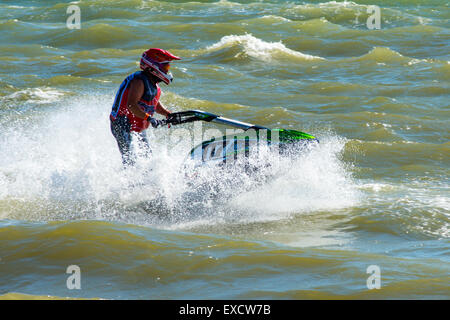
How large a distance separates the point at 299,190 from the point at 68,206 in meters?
2.98

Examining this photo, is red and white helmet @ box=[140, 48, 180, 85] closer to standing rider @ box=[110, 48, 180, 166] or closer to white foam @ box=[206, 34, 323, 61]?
standing rider @ box=[110, 48, 180, 166]

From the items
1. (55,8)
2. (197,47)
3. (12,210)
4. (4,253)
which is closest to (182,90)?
(197,47)

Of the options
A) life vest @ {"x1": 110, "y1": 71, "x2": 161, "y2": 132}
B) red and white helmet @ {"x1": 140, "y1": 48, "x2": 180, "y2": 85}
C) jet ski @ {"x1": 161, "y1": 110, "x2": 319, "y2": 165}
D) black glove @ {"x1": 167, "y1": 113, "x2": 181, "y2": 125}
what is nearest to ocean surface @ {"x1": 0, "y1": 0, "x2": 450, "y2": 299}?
jet ski @ {"x1": 161, "y1": 110, "x2": 319, "y2": 165}

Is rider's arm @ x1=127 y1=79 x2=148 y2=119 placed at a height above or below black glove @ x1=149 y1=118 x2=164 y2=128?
above

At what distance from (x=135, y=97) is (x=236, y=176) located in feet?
5.06

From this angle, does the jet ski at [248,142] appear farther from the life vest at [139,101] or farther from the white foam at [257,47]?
the white foam at [257,47]

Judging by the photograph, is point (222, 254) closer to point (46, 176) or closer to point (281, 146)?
point (281, 146)

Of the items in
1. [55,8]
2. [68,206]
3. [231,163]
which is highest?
[55,8]

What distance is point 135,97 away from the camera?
329 inches

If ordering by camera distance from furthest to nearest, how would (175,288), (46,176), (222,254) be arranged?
(46,176) < (222,254) < (175,288)

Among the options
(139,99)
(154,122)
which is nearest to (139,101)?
(139,99)

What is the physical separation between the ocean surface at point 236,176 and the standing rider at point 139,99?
333 mm

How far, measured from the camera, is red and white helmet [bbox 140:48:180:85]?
27.5ft
